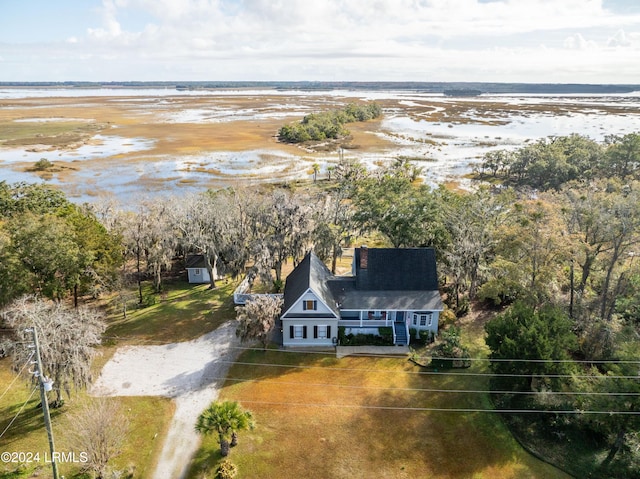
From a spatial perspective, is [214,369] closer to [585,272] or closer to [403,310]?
[403,310]

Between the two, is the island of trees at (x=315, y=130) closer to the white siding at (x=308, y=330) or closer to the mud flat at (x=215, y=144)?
the mud flat at (x=215, y=144)

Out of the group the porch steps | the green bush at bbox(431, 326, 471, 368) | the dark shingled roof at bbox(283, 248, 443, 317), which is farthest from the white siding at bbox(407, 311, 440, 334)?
the green bush at bbox(431, 326, 471, 368)

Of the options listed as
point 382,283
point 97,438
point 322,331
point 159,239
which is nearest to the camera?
point 97,438

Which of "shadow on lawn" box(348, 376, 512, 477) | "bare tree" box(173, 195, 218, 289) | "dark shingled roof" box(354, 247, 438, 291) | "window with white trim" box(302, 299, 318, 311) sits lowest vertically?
"shadow on lawn" box(348, 376, 512, 477)

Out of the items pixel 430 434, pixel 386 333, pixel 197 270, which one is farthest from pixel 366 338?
pixel 197 270

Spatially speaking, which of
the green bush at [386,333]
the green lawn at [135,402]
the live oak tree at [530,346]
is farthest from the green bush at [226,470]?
the live oak tree at [530,346]

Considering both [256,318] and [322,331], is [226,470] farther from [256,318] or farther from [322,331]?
[322,331]

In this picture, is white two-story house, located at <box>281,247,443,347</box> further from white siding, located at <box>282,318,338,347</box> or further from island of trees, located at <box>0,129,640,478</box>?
island of trees, located at <box>0,129,640,478</box>

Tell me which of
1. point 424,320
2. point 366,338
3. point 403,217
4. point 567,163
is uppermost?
point 567,163
